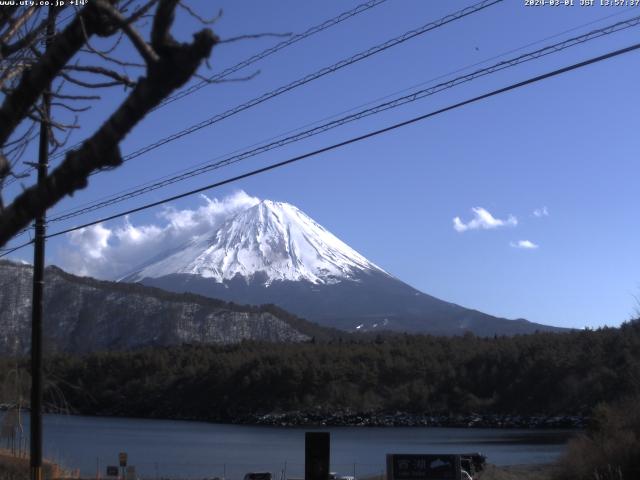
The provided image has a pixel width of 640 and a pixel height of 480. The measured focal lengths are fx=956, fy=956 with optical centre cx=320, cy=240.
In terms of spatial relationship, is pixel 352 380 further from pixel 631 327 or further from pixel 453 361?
pixel 631 327

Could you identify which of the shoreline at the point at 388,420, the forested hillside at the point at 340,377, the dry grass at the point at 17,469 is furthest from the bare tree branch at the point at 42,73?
the forested hillside at the point at 340,377

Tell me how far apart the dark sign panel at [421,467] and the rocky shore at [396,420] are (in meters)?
67.3

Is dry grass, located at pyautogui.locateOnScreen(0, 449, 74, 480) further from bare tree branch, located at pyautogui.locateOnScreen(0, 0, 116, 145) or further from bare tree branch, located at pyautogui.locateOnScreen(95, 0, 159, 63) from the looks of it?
bare tree branch, located at pyautogui.locateOnScreen(95, 0, 159, 63)

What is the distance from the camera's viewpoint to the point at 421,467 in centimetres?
2081

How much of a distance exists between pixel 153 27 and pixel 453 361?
106459mm

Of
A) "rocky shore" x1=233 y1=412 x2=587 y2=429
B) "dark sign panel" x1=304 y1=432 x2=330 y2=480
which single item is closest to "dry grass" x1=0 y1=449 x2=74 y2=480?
"dark sign panel" x1=304 y1=432 x2=330 y2=480

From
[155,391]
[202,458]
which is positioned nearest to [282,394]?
[155,391]

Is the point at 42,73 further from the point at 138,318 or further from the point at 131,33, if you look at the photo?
the point at 138,318

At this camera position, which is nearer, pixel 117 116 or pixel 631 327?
pixel 117 116

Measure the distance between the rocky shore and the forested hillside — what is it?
2437 millimetres

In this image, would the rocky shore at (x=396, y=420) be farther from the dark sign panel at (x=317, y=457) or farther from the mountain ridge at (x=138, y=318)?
the dark sign panel at (x=317, y=457)

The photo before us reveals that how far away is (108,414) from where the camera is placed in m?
108

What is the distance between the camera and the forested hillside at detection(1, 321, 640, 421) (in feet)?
311

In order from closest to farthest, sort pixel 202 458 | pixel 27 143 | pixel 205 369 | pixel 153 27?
pixel 153 27 < pixel 27 143 < pixel 202 458 < pixel 205 369
